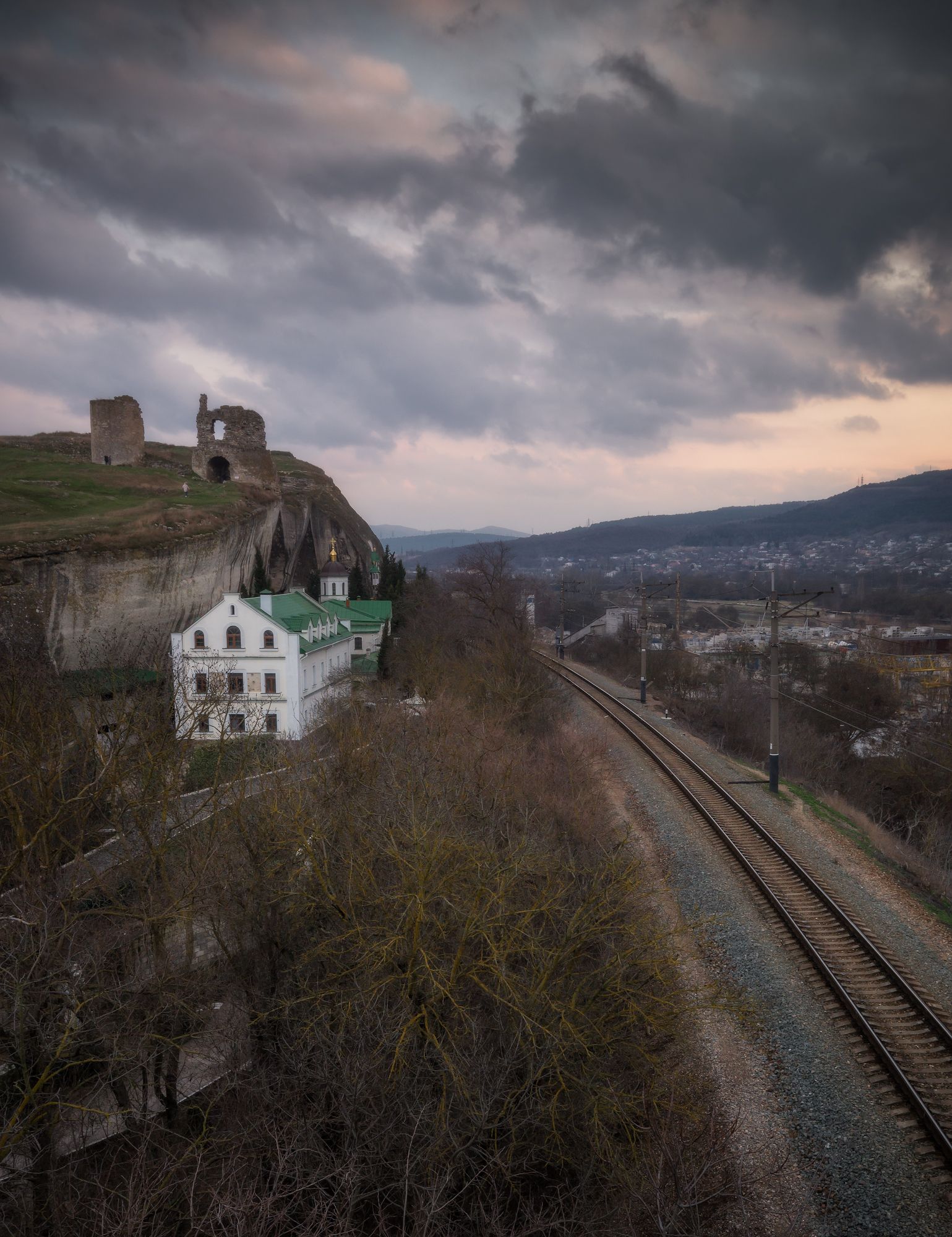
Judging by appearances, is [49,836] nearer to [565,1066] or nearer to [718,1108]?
[565,1066]

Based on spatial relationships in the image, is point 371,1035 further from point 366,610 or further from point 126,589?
point 366,610

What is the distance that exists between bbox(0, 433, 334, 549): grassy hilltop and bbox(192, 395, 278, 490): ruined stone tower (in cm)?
239

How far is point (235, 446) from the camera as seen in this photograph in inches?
1923

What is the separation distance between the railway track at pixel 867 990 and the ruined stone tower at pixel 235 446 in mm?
40656

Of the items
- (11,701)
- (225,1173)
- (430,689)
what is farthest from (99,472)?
(225,1173)

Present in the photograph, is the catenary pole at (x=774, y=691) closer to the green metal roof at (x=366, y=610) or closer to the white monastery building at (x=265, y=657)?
the white monastery building at (x=265, y=657)

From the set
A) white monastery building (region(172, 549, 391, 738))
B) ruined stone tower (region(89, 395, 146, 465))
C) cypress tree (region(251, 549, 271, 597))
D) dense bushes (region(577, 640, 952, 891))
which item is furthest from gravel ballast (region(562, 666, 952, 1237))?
ruined stone tower (region(89, 395, 146, 465))

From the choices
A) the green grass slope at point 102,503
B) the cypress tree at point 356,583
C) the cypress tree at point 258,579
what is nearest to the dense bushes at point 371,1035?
the green grass slope at point 102,503

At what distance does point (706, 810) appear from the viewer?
57.8ft

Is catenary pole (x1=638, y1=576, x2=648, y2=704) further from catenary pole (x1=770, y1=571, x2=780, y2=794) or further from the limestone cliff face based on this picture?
the limestone cliff face

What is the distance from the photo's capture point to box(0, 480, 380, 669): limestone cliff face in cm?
2442

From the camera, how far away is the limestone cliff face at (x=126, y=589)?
24422 millimetres

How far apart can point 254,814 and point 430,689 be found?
492 inches

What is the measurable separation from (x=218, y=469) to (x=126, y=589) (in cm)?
2450
